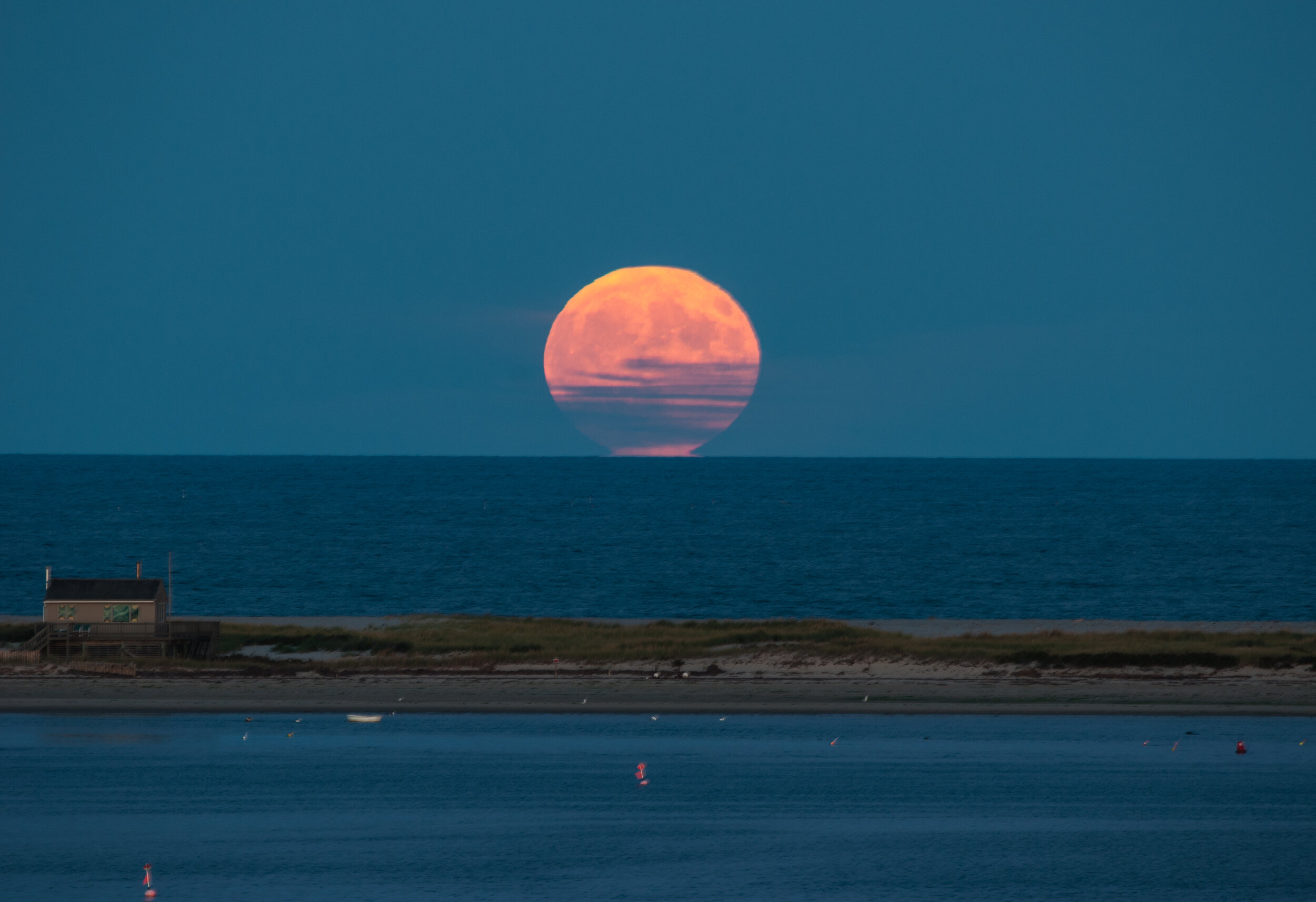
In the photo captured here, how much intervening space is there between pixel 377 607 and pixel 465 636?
29.6 m

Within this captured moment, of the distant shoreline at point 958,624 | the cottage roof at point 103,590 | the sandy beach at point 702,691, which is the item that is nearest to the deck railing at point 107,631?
the cottage roof at point 103,590

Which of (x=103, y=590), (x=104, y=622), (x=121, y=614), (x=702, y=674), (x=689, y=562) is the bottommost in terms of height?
(x=702, y=674)

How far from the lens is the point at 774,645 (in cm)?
5678

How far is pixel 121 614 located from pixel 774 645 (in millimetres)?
24873

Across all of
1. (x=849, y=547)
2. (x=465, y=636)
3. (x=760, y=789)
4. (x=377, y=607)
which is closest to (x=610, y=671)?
(x=465, y=636)

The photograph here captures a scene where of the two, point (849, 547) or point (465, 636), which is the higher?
point (849, 547)

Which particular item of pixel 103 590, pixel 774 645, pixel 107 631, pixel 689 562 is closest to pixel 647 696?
pixel 774 645

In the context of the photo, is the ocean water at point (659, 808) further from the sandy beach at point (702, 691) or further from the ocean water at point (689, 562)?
the ocean water at point (689, 562)

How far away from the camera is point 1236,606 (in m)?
90.2

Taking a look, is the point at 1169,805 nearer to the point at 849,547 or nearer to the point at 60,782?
the point at 60,782

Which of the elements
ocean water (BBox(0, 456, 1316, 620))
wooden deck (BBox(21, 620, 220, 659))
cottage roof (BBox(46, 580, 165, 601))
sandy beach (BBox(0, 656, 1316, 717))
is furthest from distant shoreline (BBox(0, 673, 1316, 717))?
ocean water (BBox(0, 456, 1316, 620))

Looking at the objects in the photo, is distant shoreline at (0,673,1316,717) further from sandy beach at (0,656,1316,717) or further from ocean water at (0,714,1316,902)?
ocean water at (0,714,1316,902)

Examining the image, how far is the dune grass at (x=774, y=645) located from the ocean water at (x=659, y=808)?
861 cm

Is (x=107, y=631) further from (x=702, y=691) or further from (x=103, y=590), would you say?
(x=702, y=691)
